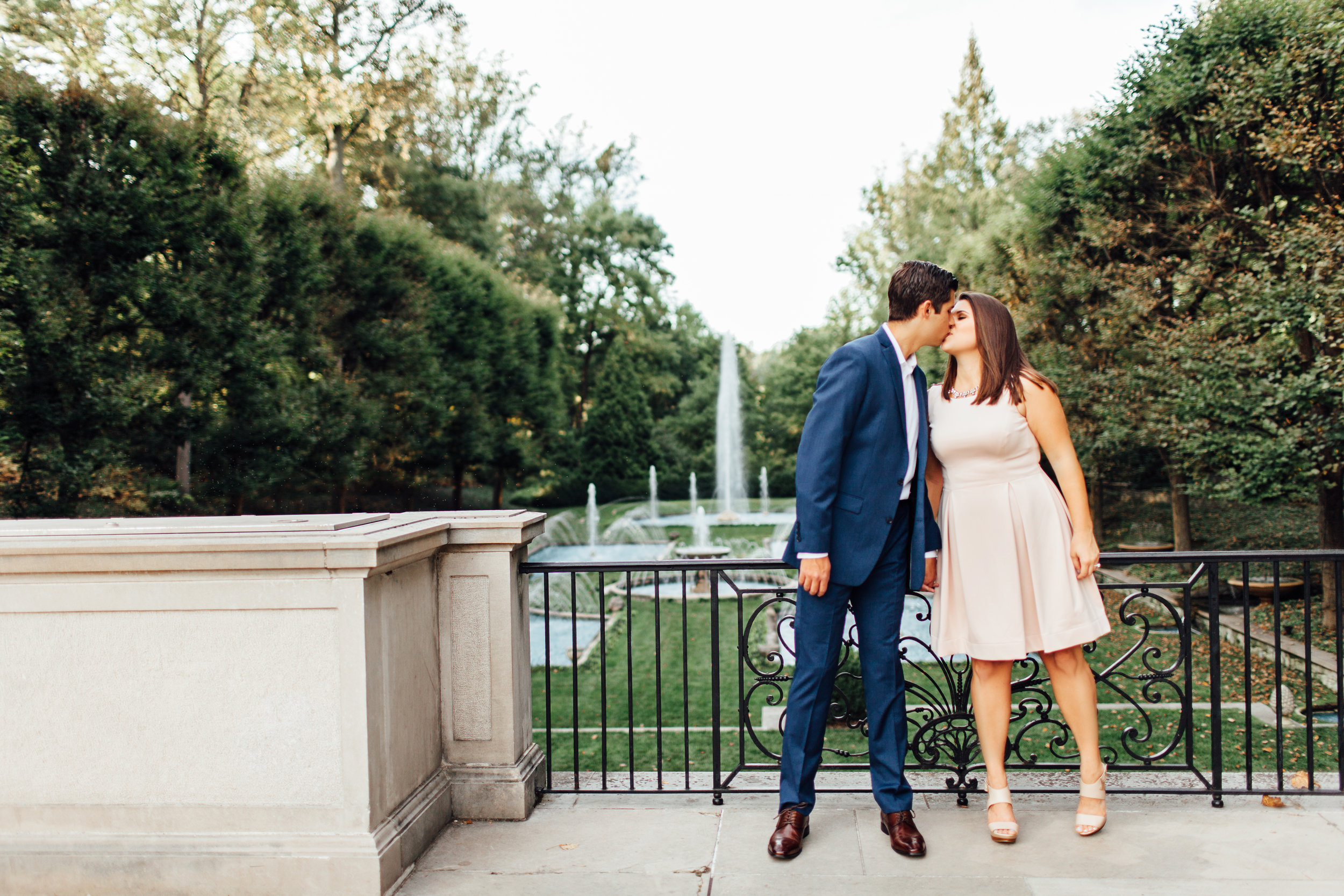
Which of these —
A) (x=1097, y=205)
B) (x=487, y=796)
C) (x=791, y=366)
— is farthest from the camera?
(x=791, y=366)

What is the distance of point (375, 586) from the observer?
8.86 feet

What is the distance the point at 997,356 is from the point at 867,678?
4.02 ft

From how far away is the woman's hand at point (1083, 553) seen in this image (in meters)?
2.86

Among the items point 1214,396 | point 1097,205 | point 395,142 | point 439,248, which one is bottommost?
point 1214,396

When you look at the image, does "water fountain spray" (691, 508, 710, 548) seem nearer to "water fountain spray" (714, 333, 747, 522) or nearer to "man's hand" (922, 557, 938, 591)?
"water fountain spray" (714, 333, 747, 522)

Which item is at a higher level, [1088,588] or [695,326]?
[695,326]

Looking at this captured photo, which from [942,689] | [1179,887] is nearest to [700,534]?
[942,689]

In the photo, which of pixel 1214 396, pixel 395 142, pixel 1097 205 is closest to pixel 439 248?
pixel 395 142

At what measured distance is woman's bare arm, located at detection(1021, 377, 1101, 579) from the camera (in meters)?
2.86

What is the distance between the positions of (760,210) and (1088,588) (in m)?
36.9

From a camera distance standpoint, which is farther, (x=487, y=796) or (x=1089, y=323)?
(x=1089, y=323)

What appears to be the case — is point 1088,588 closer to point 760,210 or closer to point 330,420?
point 330,420

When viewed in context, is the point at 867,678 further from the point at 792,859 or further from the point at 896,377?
the point at 896,377

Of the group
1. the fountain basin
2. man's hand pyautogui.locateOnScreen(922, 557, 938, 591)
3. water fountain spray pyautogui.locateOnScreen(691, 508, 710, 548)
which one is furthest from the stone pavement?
water fountain spray pyautogui.locateOnScreen(691, 508, 710, 548)
